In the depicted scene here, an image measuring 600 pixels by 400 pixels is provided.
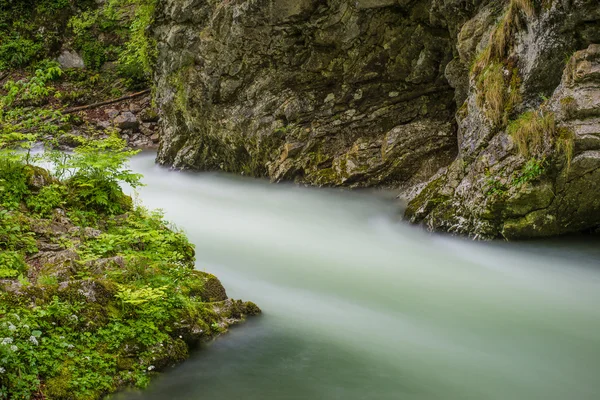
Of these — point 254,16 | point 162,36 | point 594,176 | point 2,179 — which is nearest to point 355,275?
point 594,176

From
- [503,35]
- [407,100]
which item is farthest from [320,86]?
[503,35]

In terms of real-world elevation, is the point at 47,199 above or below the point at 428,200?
above

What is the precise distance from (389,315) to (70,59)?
794 inches

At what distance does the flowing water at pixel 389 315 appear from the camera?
3.85m

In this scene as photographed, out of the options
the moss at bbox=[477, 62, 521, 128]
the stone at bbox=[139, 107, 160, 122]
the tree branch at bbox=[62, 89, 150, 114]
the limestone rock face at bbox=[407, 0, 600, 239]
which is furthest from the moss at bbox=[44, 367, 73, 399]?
the tree branch at bbox=[62, 89, 150, 114]

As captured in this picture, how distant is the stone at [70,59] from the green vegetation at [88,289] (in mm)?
17098

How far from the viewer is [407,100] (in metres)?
10.3

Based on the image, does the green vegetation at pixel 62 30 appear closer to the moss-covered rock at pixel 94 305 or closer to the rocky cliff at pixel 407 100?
the rocky cliff at pixel 407 100

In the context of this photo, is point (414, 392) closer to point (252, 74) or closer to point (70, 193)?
point (70, 193)

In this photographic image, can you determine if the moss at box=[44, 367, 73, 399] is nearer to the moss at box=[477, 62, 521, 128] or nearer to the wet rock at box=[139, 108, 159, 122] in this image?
the moss at box=[477, 62, 521, 128]

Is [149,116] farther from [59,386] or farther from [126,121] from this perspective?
[59,386]

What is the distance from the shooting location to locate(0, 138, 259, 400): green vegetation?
11.1ft

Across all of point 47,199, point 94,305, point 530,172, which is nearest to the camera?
point 94,305

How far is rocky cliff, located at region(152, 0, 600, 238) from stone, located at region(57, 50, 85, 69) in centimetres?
865
